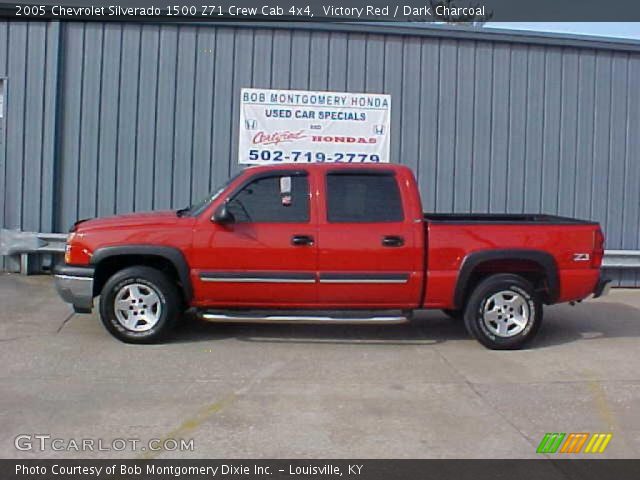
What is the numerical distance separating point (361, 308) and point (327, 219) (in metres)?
0.96

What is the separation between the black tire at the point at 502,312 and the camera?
6957mm

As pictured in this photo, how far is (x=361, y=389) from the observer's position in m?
5.68

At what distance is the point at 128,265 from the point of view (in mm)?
7000

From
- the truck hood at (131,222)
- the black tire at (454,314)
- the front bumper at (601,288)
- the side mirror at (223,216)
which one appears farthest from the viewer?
the black tire at (454,314)

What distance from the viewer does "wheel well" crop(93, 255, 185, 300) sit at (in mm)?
6895

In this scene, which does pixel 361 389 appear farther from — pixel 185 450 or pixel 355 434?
pixel 185 450

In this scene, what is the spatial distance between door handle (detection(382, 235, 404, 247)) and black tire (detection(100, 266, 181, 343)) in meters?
2.12

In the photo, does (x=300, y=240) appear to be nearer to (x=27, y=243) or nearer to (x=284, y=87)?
(x=284, y=87)

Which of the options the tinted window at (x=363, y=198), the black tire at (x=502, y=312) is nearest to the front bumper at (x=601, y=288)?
the black tire at (x=502, y=312)

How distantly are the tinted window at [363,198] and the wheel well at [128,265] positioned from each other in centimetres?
168

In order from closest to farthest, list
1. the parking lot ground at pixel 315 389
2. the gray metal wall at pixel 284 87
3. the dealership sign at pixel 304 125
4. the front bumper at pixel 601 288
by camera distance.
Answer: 1. the parking lot ground at pixel 315 389
2. the front bumper at pixel 601 288
3. the gray metal wall at pixel 284 87
4. the dealership sign at pixel 304 125

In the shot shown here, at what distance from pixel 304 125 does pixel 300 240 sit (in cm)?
462

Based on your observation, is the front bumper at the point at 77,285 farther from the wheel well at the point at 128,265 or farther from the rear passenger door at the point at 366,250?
the rear passenger door at the point at 366,250

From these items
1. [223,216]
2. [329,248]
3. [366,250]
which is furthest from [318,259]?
[223,216]
